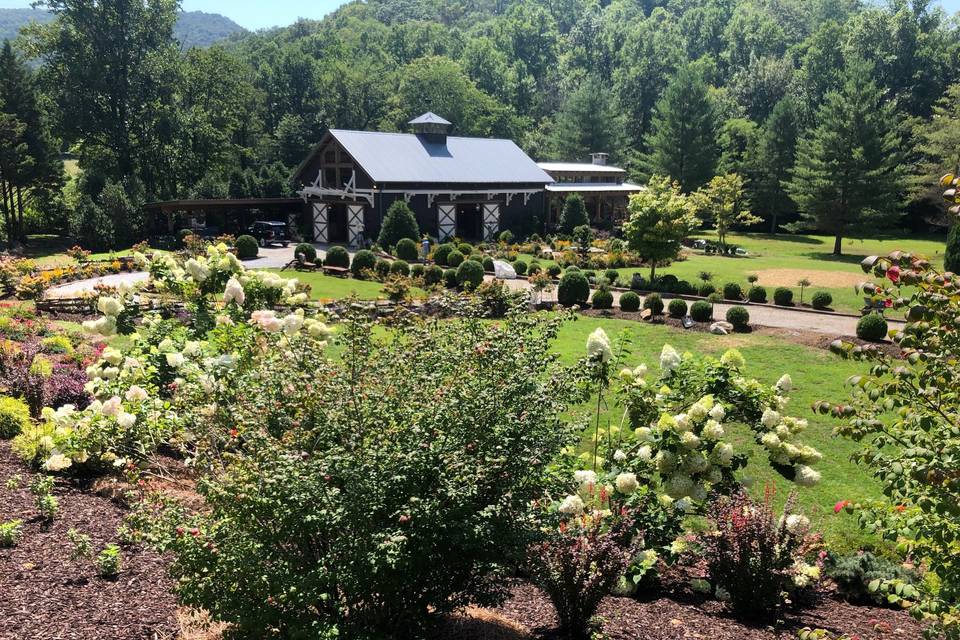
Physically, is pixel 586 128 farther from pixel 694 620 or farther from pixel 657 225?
pixel 694 620

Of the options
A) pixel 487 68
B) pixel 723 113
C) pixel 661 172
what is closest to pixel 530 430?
pixel 661 172

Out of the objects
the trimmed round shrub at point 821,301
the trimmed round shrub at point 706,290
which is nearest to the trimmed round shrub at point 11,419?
the trimmed round shrub at point 706,290

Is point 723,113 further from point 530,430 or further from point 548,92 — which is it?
point 530,430

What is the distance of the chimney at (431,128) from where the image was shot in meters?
38.7

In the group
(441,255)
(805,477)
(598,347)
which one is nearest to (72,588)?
(598,347)

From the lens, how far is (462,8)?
152 metres

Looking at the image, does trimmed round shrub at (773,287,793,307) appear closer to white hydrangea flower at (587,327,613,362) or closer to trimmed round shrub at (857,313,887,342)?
trimmed round shrub at (857,313,887,342)

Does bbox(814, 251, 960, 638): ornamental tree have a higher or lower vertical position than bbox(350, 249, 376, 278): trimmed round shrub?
higher

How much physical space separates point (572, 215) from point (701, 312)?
20477 millimetres

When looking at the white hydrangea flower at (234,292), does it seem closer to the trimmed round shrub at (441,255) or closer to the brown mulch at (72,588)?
the brown mulch at (72,588)

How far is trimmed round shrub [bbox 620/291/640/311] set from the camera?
20516 millimetres

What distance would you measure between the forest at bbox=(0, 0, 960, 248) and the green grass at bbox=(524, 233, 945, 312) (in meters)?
1.69

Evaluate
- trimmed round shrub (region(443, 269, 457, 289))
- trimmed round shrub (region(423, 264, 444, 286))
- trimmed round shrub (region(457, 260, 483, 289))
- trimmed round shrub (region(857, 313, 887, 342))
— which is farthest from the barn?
trimmed round shrub (region(857, 313, 887, 342))

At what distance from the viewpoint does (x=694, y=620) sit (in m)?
5.59
